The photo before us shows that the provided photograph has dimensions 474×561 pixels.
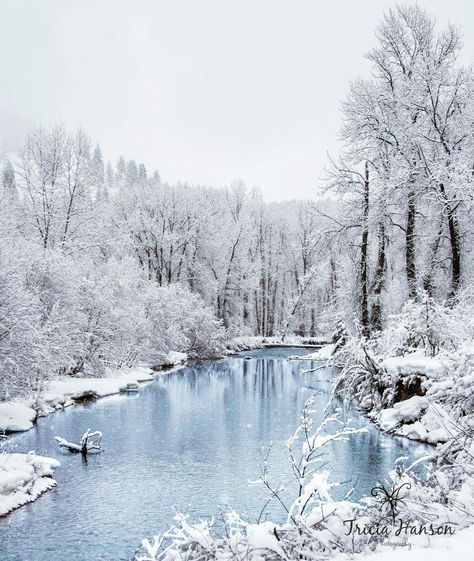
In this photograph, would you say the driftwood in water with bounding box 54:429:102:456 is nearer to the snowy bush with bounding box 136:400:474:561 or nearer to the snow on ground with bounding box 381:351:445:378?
the snow on ground with bounding box 381:351:445:378

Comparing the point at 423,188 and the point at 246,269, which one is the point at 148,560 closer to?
the point at 423,188

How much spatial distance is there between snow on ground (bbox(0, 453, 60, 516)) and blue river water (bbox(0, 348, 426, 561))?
226 mm

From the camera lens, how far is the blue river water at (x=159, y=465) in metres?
9.12

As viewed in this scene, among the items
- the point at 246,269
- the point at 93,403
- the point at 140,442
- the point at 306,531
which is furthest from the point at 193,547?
the point at 246,269

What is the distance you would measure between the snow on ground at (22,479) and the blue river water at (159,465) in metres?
0.23

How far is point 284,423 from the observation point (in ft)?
55.9

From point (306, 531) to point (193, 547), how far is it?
41.0 inches

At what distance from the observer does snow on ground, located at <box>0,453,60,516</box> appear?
10422 mm

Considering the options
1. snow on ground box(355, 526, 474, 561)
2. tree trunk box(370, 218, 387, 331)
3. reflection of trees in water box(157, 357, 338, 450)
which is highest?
tree trunk box(370, 218, 387, 331)

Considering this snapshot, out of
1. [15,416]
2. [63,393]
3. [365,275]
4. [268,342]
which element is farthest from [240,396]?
[268,342]

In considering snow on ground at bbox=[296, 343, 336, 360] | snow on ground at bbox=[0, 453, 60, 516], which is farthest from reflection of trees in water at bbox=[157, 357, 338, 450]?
snow on ground at bbox=[0, 453, 60, 516]

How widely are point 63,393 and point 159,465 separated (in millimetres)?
9748

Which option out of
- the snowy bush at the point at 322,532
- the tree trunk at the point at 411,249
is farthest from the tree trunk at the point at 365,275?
the snowy bush at the point at 322,532

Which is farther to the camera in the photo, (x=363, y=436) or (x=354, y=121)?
(x=354, y=121)
